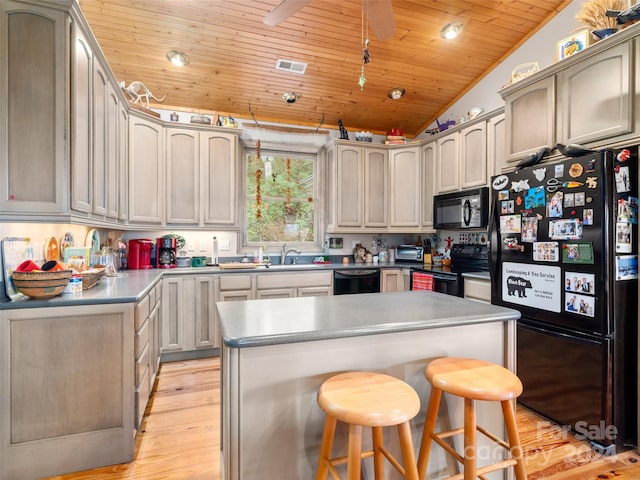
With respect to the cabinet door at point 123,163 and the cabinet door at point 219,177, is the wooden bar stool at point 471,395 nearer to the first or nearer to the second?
the cabinet door at point 123,163

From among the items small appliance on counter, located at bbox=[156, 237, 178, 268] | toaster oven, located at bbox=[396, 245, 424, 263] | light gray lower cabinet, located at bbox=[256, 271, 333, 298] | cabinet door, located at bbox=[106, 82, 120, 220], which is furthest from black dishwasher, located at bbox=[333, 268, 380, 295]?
cabinet door, located at bbox=[106, 82, 120, 220]

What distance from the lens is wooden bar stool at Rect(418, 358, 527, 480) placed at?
121 centimetres

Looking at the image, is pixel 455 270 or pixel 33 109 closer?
pixel 33 109

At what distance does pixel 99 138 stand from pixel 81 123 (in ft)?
1.12

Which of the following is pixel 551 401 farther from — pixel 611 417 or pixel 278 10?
pixel 278 10

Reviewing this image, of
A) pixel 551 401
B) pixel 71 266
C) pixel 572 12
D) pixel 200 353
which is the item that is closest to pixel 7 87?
pixel 71 266

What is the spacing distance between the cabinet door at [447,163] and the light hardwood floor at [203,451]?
2.34 meters

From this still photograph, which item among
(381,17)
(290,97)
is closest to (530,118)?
(381,17)

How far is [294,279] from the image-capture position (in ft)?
12.0

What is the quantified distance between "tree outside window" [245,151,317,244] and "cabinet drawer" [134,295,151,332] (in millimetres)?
2003

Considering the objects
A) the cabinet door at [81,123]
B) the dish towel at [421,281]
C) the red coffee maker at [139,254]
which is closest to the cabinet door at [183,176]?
the red coffee maker at [139,254]

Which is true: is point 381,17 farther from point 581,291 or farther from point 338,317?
point 581,291

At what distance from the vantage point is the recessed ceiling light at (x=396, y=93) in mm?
3953

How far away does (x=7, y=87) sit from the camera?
161cm
